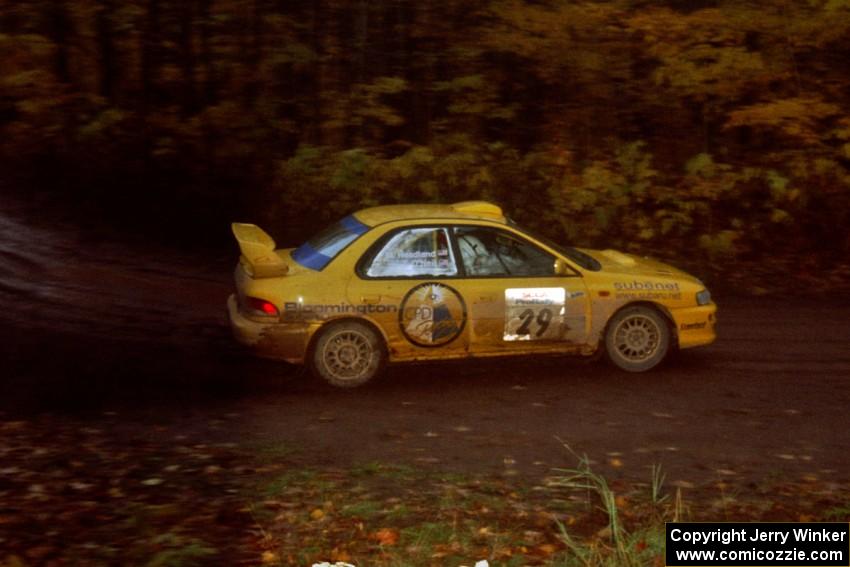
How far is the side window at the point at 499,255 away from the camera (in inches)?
447

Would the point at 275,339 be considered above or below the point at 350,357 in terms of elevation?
above

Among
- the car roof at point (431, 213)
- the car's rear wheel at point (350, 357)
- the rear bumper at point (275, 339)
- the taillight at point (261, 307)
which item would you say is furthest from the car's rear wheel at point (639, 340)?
the taillight at point (261, 307)

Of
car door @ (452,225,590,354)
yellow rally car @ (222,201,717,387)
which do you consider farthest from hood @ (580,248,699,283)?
car door @ (452,225,590,354)

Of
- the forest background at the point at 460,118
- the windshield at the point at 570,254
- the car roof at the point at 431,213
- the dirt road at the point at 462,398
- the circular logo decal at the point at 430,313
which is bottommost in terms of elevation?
the dirt road at the point at 462,398

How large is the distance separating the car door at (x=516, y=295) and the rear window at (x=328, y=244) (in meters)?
0.90

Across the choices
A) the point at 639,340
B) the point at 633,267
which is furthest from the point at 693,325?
the point at 633,267

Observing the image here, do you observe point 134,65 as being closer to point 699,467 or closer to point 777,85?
point 777,85

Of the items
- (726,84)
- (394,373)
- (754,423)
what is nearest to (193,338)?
(394,373)

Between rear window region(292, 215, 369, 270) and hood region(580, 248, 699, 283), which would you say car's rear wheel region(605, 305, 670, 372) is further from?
rear window region(292, 215, 369, 270)

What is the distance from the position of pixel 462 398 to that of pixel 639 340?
182cm

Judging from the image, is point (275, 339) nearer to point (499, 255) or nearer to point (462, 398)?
point (462, 398)

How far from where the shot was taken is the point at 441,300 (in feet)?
36.7

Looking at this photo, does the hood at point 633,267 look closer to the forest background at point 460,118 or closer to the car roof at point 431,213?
the car roof at point 431,213

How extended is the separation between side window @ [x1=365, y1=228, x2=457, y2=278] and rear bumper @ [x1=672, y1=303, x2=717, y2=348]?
6.96 ft
